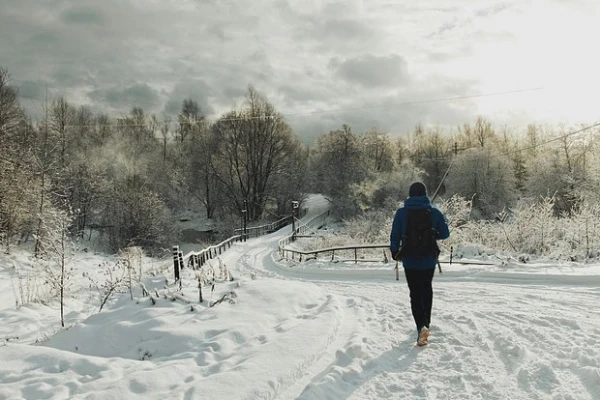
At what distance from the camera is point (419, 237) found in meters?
4.86

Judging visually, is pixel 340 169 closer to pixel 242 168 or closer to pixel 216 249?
pixel 242 168

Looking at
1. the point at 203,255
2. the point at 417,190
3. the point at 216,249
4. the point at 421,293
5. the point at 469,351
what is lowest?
the point at 216,249

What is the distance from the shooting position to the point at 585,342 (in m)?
4.51

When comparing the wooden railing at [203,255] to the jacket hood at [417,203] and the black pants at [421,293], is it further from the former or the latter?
the jacket hood at [417,203]

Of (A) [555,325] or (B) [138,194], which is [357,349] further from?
(B) [138,194]

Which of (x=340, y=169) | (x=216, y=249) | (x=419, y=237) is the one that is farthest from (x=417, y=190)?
(x=340, y=169)

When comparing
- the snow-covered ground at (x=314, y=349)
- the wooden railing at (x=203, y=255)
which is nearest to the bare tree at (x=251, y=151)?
the wooden railing at (x=203, y=255)

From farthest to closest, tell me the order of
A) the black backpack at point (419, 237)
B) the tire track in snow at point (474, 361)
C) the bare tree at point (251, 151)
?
the bare tree at point (251, 151)
the black backpack at point (419, 237)
the tire track in snow at point (474, 361)

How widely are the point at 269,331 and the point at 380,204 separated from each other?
44.7 meters

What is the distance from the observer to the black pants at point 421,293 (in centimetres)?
491

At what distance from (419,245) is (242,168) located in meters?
46.9

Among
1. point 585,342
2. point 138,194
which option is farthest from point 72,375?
point 138,194

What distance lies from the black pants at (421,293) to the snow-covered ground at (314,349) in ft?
0.95

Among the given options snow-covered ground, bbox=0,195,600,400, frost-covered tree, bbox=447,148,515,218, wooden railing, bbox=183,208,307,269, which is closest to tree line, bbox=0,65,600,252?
frost-covered tree, bbox=447,148,515,218
